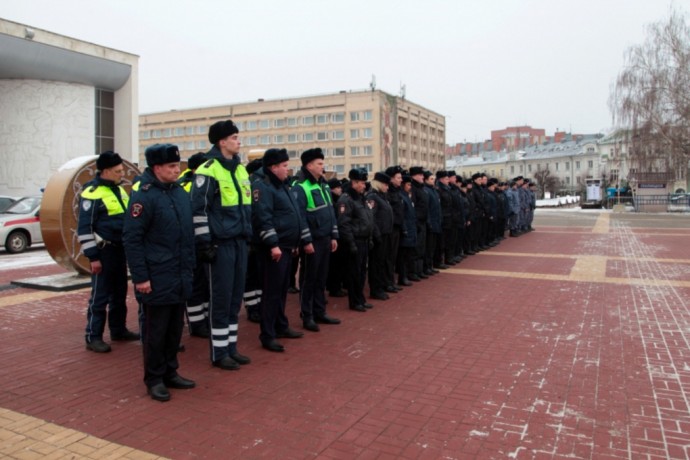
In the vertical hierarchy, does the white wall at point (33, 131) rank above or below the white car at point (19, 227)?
above

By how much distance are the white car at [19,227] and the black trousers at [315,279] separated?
430 inches

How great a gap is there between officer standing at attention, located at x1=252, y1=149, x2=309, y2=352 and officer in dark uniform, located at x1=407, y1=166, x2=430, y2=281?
14.6ft

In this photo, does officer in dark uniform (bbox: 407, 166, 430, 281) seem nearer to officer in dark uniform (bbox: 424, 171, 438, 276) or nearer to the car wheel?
officer in dark uniform (bbox: 424, 171, 438, 276)

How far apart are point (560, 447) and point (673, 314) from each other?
494cm

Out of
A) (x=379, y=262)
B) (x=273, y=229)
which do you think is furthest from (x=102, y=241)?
(x=379, y=262)

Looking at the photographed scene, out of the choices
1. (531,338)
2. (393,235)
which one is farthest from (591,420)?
(393,235)

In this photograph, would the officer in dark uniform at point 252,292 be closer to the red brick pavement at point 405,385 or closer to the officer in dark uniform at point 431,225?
the red brick pavement at point 405,385

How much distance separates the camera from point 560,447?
362 cm

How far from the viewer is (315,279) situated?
6.83m

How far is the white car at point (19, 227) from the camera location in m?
14.8

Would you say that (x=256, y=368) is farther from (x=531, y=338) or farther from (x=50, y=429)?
(x=531, y=338)

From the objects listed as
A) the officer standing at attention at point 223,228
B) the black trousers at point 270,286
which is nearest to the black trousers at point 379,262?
the black trousers at point 270,286

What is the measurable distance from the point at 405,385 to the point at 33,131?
32101 mm

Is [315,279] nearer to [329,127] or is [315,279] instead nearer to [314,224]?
[314,224]
